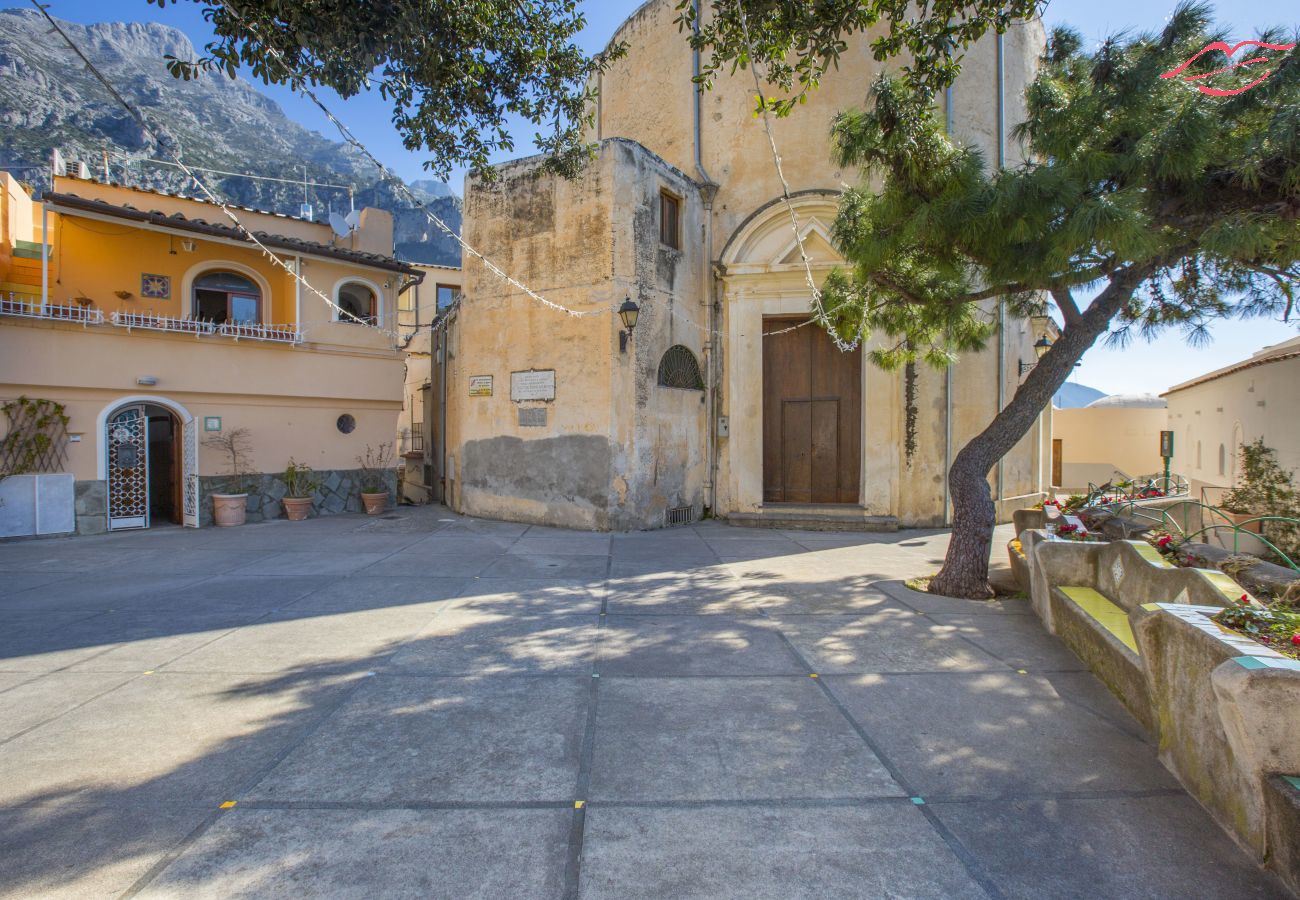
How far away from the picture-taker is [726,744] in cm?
323

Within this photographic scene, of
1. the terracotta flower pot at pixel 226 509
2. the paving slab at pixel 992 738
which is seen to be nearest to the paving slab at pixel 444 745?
the paving slab at pixel 992 738

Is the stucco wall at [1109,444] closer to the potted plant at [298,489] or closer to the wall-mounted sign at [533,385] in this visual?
the wall-mounted sign at [533,385]

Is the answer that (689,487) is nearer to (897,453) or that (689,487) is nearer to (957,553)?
(897,453)

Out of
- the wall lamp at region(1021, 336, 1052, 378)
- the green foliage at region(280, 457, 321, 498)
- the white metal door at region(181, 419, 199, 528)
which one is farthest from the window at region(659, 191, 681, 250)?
the white metal door at region(181, 419, 199, 528)

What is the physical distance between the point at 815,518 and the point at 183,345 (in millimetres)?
11176

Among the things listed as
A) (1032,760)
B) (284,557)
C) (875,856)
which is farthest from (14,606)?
(1032,760)

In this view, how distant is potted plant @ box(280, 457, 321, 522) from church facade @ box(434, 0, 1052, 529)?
2789mm

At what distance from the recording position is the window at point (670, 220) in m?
11.2

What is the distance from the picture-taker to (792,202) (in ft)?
36.9

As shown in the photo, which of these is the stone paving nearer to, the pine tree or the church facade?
the pine tree

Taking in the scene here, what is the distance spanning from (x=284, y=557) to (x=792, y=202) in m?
9.61

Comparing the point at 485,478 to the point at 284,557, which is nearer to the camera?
the point at 284,557

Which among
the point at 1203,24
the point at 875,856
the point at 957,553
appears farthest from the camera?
the point at 957,553

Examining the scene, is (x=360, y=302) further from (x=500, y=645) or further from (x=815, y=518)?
(x=500, y=645)
